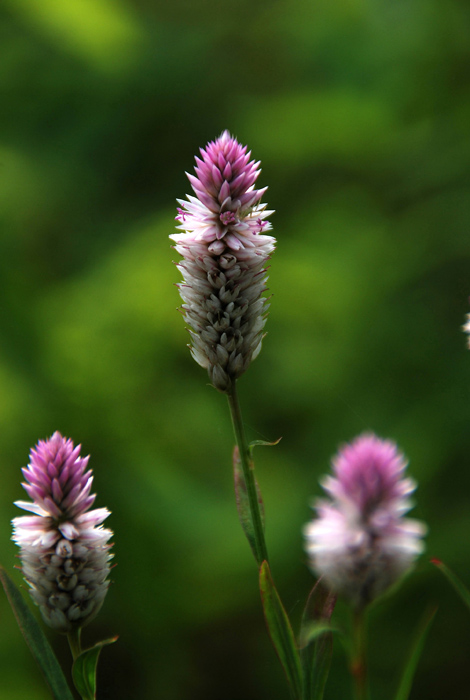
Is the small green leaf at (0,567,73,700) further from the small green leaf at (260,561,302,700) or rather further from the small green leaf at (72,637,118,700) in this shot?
the small green leaf at (260,561,302,700)

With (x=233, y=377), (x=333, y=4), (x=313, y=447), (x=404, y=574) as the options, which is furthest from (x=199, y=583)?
(x=333, y=4)

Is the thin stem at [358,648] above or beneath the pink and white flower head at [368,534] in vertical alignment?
beneath

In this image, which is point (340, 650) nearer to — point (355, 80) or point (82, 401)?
point (82, 401)

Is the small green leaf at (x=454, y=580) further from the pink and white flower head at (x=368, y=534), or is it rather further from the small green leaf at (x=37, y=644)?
the small green leaf at (x=37, y=644)

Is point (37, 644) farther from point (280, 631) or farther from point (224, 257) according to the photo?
point (224, 257)

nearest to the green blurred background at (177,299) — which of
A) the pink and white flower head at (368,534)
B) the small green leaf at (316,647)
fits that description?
the small green leaf at (316,647)

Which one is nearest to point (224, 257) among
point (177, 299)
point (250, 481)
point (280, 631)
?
point (250, 481)

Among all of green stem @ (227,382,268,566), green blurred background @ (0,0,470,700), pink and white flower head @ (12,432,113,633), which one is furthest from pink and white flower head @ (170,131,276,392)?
green blurred background @ (0,0,470,700)
